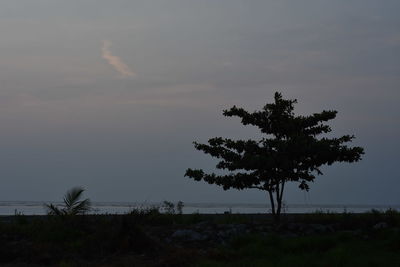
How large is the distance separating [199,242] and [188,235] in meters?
0.59

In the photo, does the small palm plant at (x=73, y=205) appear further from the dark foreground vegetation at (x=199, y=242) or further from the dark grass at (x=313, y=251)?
the dark grass at (x=313, y=251)

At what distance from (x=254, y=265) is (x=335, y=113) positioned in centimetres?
989

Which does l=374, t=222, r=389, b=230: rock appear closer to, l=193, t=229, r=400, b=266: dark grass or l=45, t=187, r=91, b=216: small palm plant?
l=193, t=229, r=400, b=266: dark grass

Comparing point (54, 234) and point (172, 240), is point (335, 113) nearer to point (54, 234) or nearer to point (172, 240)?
point (172, 240)

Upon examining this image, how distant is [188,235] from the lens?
17234 mm

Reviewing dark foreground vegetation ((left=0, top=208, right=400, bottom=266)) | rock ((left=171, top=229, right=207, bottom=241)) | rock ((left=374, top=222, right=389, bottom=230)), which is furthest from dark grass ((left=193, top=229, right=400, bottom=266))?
rock ((left=171, top=229, right=207, bottom=241))

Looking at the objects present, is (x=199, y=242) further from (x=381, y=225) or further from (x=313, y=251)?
(x=381, y=225)

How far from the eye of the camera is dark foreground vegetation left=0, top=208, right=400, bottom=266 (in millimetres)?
13180

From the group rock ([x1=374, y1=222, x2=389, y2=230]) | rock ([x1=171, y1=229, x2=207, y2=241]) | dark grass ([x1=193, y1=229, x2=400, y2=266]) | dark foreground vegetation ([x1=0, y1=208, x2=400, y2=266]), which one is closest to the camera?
dark grass ([x1=193, y1=229, x2=400, y2=266])

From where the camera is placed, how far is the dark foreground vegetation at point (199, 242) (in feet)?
43.2

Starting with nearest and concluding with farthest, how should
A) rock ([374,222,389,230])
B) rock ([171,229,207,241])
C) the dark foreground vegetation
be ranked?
the dark foreground vegetation < rock ([171,229,207,241]) < rock ([374,222,389,230])

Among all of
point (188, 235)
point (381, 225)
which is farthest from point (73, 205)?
point (381, 225)

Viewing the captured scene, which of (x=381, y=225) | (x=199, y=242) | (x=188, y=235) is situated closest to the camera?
(x=199, y=242)

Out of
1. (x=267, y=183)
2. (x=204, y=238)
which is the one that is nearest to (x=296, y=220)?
(x=267, y=183)
